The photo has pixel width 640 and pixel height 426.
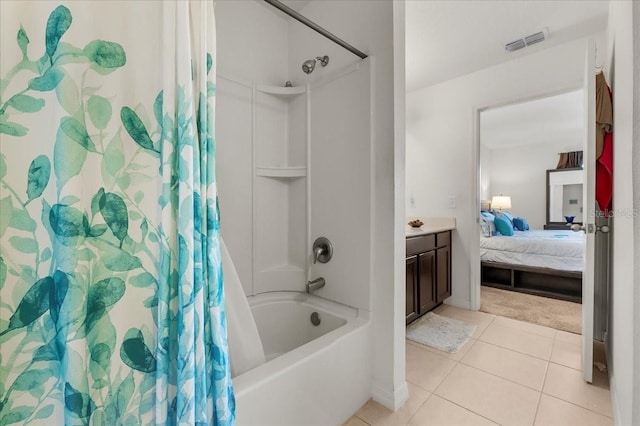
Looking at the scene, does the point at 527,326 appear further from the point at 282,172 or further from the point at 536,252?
the point at 282,172

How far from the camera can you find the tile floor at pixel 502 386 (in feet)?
4.48

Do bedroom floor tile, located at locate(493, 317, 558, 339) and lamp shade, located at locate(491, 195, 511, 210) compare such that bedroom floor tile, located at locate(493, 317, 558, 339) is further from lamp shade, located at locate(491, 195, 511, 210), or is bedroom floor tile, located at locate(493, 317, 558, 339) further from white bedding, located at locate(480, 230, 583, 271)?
lamp shade, located at locate(491, 195, 511, 210)

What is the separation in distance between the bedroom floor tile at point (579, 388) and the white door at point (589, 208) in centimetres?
A: 6

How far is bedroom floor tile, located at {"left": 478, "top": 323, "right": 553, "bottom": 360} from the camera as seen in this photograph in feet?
6.50

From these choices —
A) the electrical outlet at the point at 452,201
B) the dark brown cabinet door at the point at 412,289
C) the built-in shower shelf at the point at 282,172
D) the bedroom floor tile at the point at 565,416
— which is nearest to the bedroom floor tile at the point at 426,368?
the dark brown cabinet door at the point at 412,289

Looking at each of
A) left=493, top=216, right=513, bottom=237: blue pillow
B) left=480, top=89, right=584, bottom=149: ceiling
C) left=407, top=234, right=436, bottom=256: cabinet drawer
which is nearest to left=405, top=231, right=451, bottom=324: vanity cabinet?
left=407, top=234, right=436, bottom=256: cabinet drawer

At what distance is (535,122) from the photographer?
4641 mm

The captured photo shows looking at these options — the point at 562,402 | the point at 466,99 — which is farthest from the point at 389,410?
the point at 466,99

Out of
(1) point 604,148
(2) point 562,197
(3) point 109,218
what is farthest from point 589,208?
(2) point 562,197

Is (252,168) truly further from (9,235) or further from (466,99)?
(466,99)

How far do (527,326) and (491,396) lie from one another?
4.02ft

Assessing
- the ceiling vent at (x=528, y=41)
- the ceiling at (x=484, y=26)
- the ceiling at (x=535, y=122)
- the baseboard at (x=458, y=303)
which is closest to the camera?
the ceiling at (x=484, y=26)

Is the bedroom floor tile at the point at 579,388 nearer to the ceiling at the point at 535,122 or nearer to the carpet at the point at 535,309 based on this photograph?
the carpet at the point at 535,309

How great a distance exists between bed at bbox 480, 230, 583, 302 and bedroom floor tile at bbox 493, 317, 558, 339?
3.36 ft
